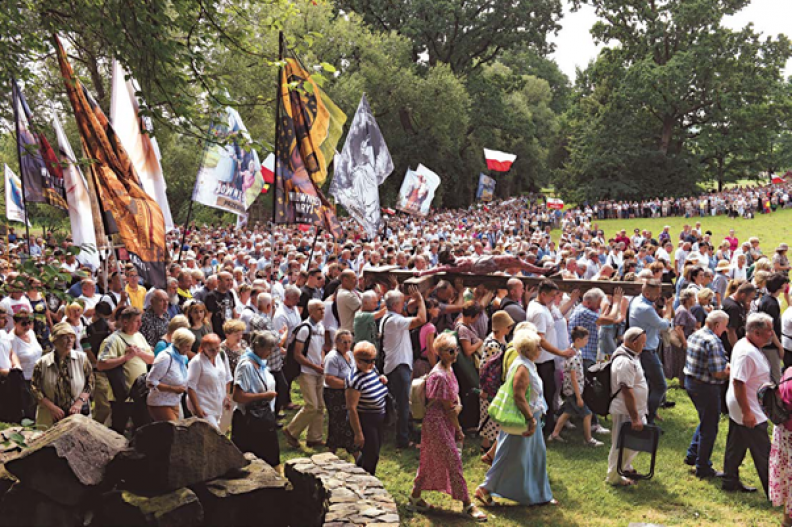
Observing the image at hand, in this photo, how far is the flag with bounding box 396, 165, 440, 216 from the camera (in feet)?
73.5

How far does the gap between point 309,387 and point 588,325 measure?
11.0 ft

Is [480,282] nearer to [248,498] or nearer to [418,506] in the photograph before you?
[418,506]

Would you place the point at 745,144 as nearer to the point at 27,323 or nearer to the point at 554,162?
the point at 554,162

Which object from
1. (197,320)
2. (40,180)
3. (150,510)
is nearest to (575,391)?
(197,320)

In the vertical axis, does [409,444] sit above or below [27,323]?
below

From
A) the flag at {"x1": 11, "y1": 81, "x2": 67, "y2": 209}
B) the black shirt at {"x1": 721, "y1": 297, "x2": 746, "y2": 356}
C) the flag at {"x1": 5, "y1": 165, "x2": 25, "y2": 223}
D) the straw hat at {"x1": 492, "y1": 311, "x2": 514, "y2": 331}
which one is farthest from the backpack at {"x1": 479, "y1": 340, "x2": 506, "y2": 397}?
the flag at {"x1": 5, "y1": 165, "x2": 25, "y2": 223}

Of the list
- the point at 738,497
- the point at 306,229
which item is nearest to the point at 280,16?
the point at 738,497

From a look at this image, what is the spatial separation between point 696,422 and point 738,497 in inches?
91.6

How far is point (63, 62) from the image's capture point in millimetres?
7691

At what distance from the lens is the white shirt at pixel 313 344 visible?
8.09m

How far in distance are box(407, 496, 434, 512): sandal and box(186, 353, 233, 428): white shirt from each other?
1.91 metres

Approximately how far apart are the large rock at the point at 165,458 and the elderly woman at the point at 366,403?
145 centimetres

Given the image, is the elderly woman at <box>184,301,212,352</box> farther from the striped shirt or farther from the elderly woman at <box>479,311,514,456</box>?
the elderly woman at <box>479,311,514,456</box>

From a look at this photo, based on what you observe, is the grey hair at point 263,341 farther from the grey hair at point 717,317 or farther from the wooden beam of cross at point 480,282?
the grey hair at point 717,317
